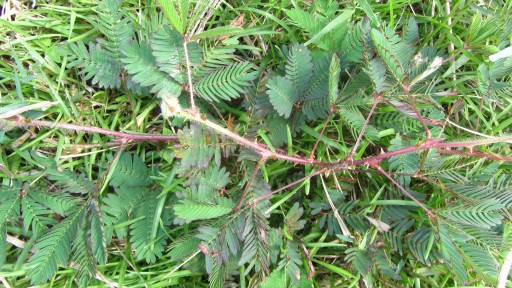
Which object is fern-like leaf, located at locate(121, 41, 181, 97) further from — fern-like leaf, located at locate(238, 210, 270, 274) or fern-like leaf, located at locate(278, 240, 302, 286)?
fern-like leaf, located at locate(278, 240, 302, 286)

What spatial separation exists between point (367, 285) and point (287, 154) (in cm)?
57

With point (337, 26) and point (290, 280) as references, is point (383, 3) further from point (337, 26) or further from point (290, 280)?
point (290, 280)

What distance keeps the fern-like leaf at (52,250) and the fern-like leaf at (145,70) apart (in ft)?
1.89

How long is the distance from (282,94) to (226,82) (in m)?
0.21

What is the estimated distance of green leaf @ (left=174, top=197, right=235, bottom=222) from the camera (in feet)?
4.78

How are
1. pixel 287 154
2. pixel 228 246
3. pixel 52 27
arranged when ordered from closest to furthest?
pixel 228 246, pixel 287 154, pixel 52 27

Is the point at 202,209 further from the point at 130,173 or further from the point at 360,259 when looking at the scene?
the point at 360,259

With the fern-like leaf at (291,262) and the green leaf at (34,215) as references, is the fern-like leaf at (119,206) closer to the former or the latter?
the green leaf at (34,215)

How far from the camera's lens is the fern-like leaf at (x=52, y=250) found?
158cm

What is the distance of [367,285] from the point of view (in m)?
1.65

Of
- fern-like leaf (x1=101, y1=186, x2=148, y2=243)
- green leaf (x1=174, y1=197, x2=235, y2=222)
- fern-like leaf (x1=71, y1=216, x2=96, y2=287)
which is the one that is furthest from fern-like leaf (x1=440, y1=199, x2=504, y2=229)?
fern-like leaf (x1=71, y1=216, x2=96, y2=287)

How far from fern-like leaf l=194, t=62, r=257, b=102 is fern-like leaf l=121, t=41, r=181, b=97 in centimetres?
10

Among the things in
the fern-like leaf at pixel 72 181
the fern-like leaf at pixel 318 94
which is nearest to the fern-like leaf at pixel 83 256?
the fern-like leaf at pixel 72 181

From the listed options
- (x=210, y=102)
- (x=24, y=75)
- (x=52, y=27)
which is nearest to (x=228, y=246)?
(x=210, y=102)
